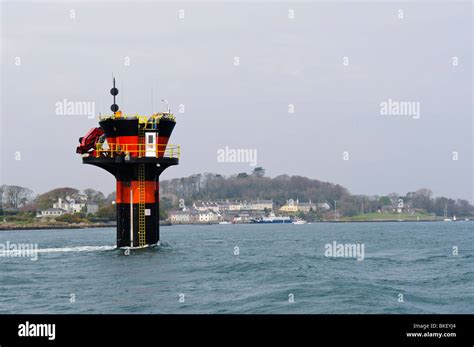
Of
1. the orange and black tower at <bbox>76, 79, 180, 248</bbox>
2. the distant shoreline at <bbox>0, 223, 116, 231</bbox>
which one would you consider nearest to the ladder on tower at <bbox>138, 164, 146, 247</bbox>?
the orange and black tower at <bbox>76, 79, 180, 248</bbox>

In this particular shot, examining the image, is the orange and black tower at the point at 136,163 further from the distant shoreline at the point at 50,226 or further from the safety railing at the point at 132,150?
the distant shoreline at the point at 50,226

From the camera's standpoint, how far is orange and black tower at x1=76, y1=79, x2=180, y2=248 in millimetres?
42562

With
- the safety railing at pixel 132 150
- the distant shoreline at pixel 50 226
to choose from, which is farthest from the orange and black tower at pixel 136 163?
the distant shoreline at pixel 50 226

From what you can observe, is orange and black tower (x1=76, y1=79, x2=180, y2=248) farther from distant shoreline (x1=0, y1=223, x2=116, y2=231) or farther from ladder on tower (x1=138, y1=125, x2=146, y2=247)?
distant shoreline (x1=0, y1=223, x2=116, y2=231)

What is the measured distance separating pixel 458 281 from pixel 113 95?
2481 cm

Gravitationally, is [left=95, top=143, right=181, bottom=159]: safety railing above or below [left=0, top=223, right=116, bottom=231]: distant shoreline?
above

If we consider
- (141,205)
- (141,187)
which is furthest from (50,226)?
(141,187)

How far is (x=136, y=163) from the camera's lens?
140ft

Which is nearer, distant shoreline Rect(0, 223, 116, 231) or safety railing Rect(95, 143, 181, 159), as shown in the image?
safety railing Rect(95, 143, 181, 159)

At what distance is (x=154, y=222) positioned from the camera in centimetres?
4384

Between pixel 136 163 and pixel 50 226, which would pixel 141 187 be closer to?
pixel 136 163

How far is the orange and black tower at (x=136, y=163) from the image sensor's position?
42.6 m
